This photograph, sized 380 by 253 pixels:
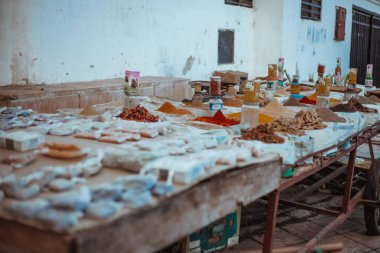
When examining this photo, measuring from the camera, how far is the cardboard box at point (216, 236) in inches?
115

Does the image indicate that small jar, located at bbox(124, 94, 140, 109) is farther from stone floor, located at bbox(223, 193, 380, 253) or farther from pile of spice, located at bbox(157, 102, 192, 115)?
stone floor, located at bbox(223, 193, 380, 253)

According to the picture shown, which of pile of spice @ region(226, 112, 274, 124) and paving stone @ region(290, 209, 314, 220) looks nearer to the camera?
pile of spice @ region(226, 112, 274, 124)

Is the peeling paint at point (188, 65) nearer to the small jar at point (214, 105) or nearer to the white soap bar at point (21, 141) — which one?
the small jar at point (214, 105)

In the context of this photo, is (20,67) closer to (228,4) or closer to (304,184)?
(304,184)

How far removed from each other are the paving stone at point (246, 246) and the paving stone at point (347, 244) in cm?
58

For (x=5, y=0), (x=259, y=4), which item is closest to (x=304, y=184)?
(x=5, y=0)

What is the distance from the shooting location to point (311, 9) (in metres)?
9.52

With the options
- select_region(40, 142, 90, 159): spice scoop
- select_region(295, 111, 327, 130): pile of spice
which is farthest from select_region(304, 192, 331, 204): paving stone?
select_region(40, 142, 90, 159): spice scoop

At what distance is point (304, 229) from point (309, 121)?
4.90 feet

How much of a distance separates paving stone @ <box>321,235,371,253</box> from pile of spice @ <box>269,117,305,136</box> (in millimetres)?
1431

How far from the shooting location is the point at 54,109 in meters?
3.63

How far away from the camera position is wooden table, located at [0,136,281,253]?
1192mm

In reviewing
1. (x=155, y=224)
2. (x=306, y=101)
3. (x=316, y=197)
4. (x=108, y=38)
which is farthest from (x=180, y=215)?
(x=108, y=38)

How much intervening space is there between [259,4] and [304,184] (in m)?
4.27
